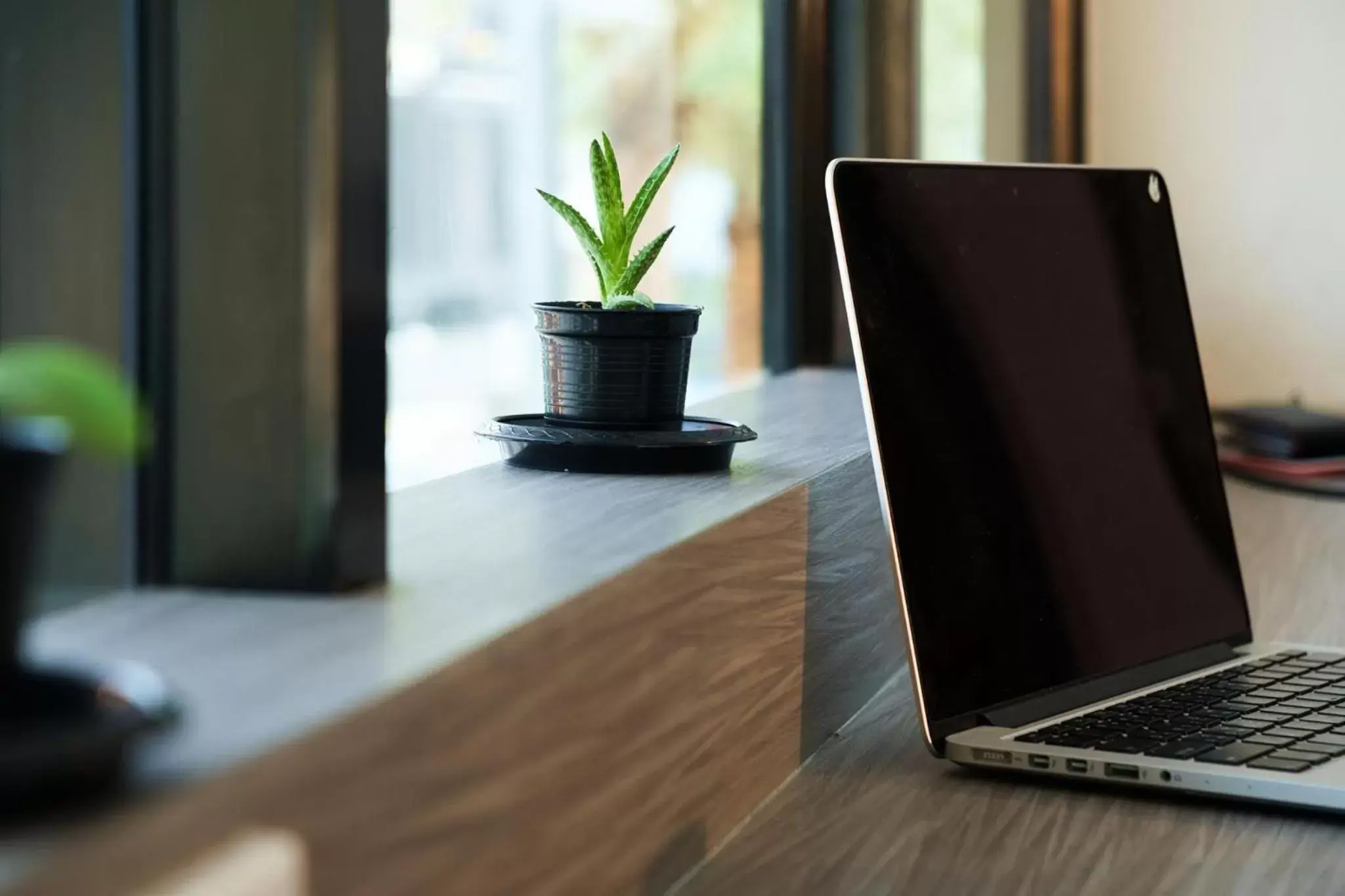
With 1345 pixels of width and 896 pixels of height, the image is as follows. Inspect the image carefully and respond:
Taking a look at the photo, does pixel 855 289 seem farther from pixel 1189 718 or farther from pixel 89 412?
pixel 89 412

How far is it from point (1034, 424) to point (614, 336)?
230mm

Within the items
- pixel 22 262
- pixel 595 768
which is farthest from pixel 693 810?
pixel 22 262

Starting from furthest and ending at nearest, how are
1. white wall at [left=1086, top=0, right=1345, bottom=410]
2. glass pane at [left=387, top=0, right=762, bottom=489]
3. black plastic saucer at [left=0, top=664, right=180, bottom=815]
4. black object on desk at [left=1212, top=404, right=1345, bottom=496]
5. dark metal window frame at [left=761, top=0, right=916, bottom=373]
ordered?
glass pane at [left=387, top=0, right=762, bottom=489]
white wall at [left=1086, top=0, right=1345, bottom=410]
black object on desk at [left=1212, top=404, right=1345, bottom=496]
dark metal window frame at [left=761, top=0, right=916, bottom=373]
black plastic saucer at [left=0, top=664, right=180, bottom=815]

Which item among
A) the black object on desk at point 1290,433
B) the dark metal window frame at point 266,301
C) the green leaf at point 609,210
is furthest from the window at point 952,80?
the dark metal window frame at point 266,301

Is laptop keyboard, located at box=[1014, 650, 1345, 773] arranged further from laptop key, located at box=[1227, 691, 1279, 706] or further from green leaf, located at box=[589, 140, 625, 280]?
green leaf, located at box=[589, 140, 625, 280]

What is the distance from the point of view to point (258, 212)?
544mm

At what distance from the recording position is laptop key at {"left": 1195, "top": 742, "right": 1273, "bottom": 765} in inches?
28.0

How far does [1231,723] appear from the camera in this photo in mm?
772

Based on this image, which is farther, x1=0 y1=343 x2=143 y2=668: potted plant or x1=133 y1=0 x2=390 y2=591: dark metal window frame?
x1=133 y1=0 x2=390 y2=591: dark metal window frame

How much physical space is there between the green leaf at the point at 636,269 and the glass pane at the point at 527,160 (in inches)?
39.8

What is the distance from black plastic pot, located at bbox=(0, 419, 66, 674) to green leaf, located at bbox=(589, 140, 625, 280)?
1.86 ft

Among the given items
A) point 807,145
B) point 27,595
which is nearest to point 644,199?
point 27,595

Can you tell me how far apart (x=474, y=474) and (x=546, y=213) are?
3.69 m

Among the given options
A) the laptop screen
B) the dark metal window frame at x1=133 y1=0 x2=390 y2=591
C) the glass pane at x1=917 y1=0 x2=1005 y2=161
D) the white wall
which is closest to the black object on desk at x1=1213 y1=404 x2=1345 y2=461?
the white wall
